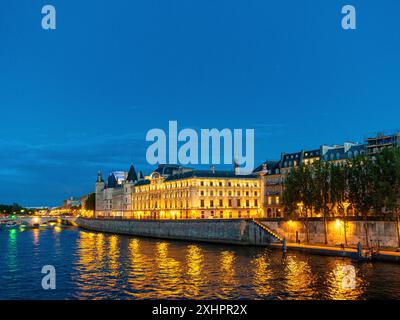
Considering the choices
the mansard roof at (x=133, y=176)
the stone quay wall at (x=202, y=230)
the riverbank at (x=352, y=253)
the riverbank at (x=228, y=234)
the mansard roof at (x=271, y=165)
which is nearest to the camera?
the riverbank at (x=352, y=253)

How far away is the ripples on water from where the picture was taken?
3953 cm

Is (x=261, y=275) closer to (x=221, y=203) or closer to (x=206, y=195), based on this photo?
(x=206, y=195)

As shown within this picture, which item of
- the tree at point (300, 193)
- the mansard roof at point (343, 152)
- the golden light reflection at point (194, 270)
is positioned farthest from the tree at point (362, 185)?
the mansard roof at point (343, 152)

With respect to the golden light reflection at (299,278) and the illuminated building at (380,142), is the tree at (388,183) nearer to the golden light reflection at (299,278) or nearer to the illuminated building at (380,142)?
the golden light reflection at (299,278)

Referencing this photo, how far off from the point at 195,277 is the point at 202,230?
50.1 metres

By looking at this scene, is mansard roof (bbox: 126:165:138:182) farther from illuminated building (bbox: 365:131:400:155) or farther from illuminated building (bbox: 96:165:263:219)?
illuminated building (bbox: 365:131:400:155)

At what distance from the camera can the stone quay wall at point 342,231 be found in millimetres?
63500

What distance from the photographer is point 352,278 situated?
44.8m

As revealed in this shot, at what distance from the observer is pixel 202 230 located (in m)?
97.8

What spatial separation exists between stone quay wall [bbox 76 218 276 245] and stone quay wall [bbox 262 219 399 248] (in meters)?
3.50

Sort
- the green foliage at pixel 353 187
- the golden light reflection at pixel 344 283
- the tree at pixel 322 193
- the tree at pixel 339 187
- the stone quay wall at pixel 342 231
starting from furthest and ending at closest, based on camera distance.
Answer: the tree at pixel 322 193, the tree at pixel 339 187, the stone quay wall at pixel 342 231, the green foliage at pixel 353 187, the golden light reflection at pixel 344 283

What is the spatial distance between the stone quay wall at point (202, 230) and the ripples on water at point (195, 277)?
46.0 feet

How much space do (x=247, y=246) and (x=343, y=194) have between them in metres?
21.4
